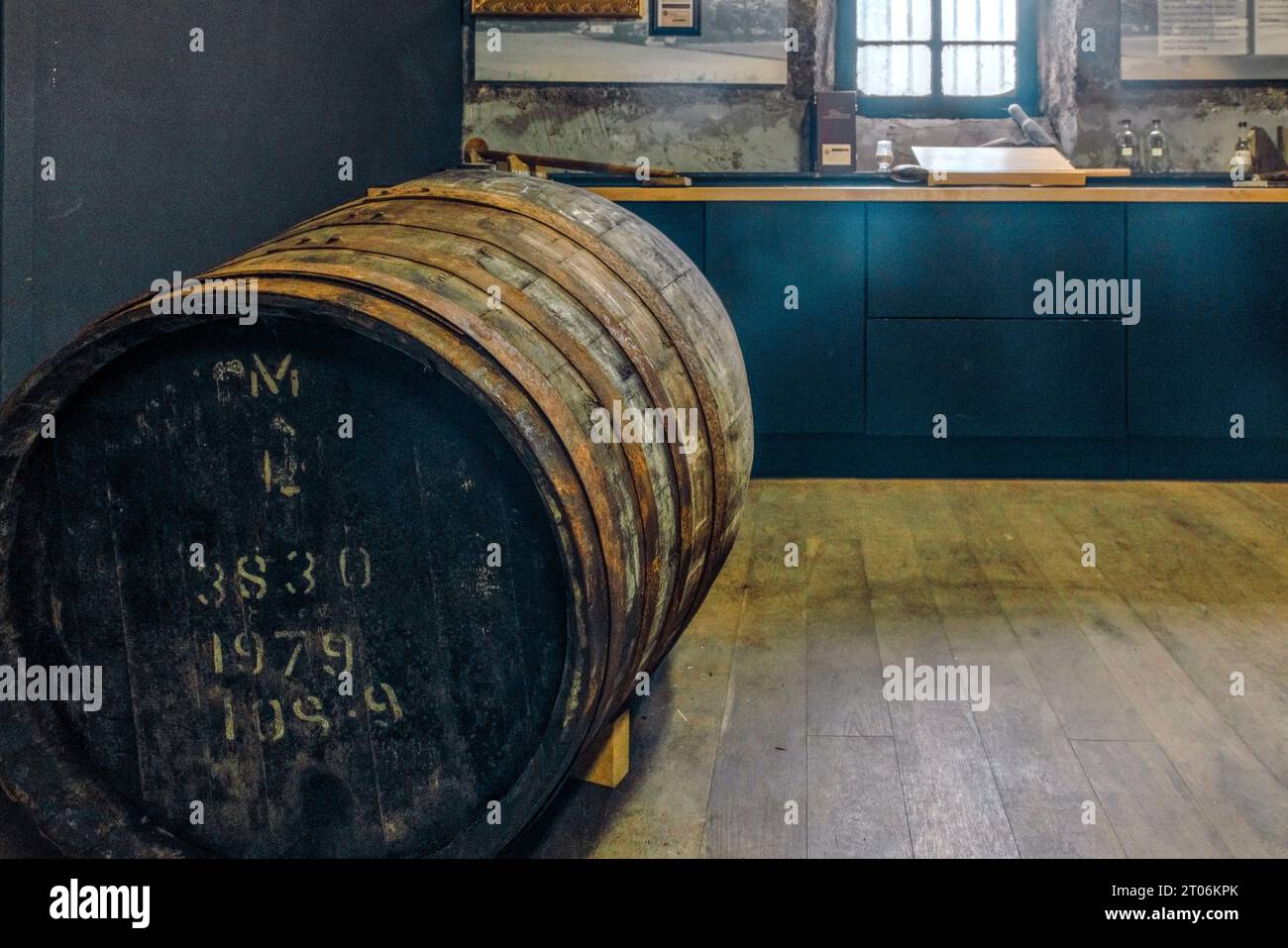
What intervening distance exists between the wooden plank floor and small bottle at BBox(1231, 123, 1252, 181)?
1.42 m

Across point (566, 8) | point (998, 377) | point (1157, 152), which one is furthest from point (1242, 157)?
point (566, 8)

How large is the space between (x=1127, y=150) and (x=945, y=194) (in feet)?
3.58

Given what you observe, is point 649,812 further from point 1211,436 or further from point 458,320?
point 1211,436

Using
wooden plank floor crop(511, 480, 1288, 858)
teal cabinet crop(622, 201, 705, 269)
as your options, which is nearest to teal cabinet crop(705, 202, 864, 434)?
teal cabinet crop(622, 201, 705, 269)

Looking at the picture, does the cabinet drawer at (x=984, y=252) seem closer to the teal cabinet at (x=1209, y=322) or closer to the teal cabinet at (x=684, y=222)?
the teal cabinet at (x=1209, y=322)

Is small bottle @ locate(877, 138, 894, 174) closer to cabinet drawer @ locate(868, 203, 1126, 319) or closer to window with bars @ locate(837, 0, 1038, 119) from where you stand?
window with bars @ locate(837, 0, 1038, 119)

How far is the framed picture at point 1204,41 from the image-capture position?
4461mm

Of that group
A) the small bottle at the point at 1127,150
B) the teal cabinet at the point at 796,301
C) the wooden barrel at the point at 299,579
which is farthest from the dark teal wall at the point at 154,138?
the small bottle at the point at 1127,150

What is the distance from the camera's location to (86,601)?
1304mm

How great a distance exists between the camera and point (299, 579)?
4.22ft

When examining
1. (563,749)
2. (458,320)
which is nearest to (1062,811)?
(563,749)

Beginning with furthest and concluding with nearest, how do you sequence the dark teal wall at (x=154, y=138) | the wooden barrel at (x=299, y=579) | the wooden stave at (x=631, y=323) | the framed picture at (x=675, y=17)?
the framed picture at (x=675, y=17) → the dark teal wall at (x=154, y=138) → the wooden stave at (x=631, y=323) → the wooden barrel at (x=299, y=579)

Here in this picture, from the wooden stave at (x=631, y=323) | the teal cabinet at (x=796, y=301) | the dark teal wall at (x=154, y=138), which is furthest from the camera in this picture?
the teal cabinet at (x=796, y=301)

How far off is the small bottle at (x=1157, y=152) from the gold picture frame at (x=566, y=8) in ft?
6.63
